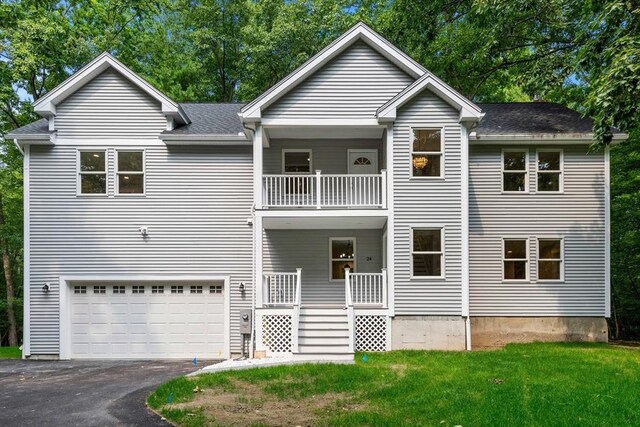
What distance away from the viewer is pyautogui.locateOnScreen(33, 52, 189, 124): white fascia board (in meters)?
13.7

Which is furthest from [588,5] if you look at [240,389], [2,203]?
[2,203]

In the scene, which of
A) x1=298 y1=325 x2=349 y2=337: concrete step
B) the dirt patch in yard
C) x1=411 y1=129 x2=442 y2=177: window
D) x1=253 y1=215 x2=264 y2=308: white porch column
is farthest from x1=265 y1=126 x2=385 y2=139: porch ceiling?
the dirt patch in yard

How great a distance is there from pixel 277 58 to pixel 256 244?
589 inches

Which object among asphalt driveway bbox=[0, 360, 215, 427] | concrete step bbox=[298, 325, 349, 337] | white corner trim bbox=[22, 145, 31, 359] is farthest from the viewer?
white corner trim bbox=[22, 145, 31, 359]

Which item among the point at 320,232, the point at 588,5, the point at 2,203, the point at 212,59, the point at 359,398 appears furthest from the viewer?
the point at 212,59

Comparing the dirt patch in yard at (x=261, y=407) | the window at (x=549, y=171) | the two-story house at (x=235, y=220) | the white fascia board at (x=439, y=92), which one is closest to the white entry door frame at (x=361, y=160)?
the two-story house at (x=235, y=220)

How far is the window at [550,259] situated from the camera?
14.1 metres

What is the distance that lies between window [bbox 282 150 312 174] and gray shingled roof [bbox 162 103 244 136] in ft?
5.33

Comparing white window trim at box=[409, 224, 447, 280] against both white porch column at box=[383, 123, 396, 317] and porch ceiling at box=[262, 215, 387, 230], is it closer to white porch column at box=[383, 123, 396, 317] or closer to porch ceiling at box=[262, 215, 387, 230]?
white porch column at box=[383, 123, 396, 317]

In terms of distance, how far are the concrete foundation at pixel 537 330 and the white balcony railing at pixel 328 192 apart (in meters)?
4.99

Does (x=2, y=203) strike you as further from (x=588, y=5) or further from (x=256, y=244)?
(x=588, y=5)

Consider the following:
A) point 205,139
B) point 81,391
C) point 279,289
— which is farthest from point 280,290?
point 81,391

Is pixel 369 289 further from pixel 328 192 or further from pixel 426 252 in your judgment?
pixel 328 192

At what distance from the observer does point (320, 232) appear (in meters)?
14.8
